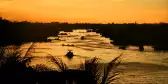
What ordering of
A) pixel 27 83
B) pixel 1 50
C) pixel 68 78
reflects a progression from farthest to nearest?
pixel 1 50
pixel 27 83
pixel 68 78

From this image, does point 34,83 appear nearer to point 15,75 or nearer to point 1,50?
point 15,75

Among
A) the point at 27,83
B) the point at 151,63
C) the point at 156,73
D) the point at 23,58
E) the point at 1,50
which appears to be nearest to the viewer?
the point at 27,83

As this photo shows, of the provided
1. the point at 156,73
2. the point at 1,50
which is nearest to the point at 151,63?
the point at 156,73

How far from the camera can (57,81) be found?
4238 mm

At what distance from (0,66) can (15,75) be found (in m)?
0.47

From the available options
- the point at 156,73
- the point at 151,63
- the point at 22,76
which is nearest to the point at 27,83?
the point at 22,76

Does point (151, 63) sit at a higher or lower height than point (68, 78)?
lower

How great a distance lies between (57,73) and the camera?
4320 mm

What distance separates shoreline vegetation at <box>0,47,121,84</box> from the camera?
4129 millimetres

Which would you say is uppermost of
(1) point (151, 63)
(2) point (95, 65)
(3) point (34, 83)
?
(2) point (95, 65)

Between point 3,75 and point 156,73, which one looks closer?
point 3,75

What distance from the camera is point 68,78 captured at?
4.21 m

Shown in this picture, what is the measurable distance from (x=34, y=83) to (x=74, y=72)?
656 millimetres

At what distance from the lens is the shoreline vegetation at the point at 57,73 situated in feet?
13.5
